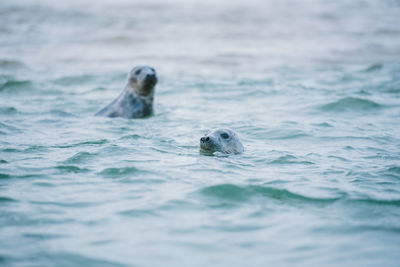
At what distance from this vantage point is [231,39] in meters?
20.3

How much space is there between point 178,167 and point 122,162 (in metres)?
0.66

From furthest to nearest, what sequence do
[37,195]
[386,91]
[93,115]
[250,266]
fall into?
[386,91]
[93,115]
[37,195]
[250,266]

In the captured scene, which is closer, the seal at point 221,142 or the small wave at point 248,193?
the small wave at point 248,193

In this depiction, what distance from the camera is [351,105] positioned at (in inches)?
420

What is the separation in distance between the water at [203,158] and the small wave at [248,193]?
19 millimetres

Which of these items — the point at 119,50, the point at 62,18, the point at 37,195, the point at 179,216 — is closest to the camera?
the point at 179,216

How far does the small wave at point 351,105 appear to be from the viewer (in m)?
10.5

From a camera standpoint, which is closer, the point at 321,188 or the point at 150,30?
the point at 321,188

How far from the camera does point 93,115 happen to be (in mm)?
9867

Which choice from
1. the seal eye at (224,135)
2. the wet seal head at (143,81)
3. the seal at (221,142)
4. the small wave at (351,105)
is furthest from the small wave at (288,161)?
the wet seal head at (143,81)

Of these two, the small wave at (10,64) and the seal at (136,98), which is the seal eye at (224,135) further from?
the small wave at (10,64)

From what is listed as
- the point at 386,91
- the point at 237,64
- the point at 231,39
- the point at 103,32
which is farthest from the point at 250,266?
the point at 103,32

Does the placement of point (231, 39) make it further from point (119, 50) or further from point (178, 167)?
point (178, 167)

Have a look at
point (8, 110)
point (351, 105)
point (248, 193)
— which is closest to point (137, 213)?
point (248, 193)
